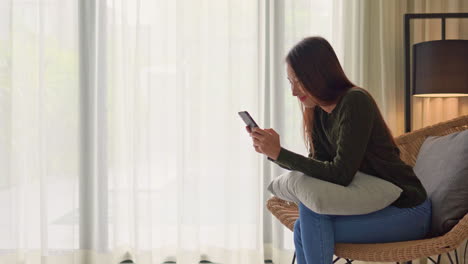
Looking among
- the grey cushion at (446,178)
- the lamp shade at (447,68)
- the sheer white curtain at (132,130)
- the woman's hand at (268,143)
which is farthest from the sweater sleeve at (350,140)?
the sheer white curtain at (132,130)

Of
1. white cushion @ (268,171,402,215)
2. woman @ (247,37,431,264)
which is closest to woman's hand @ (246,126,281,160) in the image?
woman @ (247,37,431,264)

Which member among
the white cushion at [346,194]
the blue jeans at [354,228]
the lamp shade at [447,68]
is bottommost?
the blue jeans at [354,228]

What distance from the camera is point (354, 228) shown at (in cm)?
144

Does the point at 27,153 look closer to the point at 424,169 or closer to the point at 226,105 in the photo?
the point at 226,105

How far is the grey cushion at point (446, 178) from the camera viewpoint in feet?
4.85

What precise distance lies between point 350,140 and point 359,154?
51 millimetres

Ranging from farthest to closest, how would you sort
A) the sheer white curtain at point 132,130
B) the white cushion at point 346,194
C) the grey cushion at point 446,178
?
the sheer white curtain at point 132,130 < the grey cushion at point 446,178 < the white cushion at point 346,194

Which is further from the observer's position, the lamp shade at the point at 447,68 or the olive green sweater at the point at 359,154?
→ the lamp shade at the point at 447,68

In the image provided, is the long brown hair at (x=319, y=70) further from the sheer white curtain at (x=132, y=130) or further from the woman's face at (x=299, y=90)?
the sheer white curtain at (x=132, y=130)

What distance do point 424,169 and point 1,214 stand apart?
2.16 metres

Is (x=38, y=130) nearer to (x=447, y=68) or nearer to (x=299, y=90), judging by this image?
(x=299, y=90)

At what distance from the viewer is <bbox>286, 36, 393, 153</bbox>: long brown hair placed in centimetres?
144

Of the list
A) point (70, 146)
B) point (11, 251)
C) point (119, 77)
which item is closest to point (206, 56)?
point (119, 77)

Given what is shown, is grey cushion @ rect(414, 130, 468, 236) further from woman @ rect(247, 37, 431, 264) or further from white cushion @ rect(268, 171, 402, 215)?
white cushion @ rect(268, 171, 402, 215)
